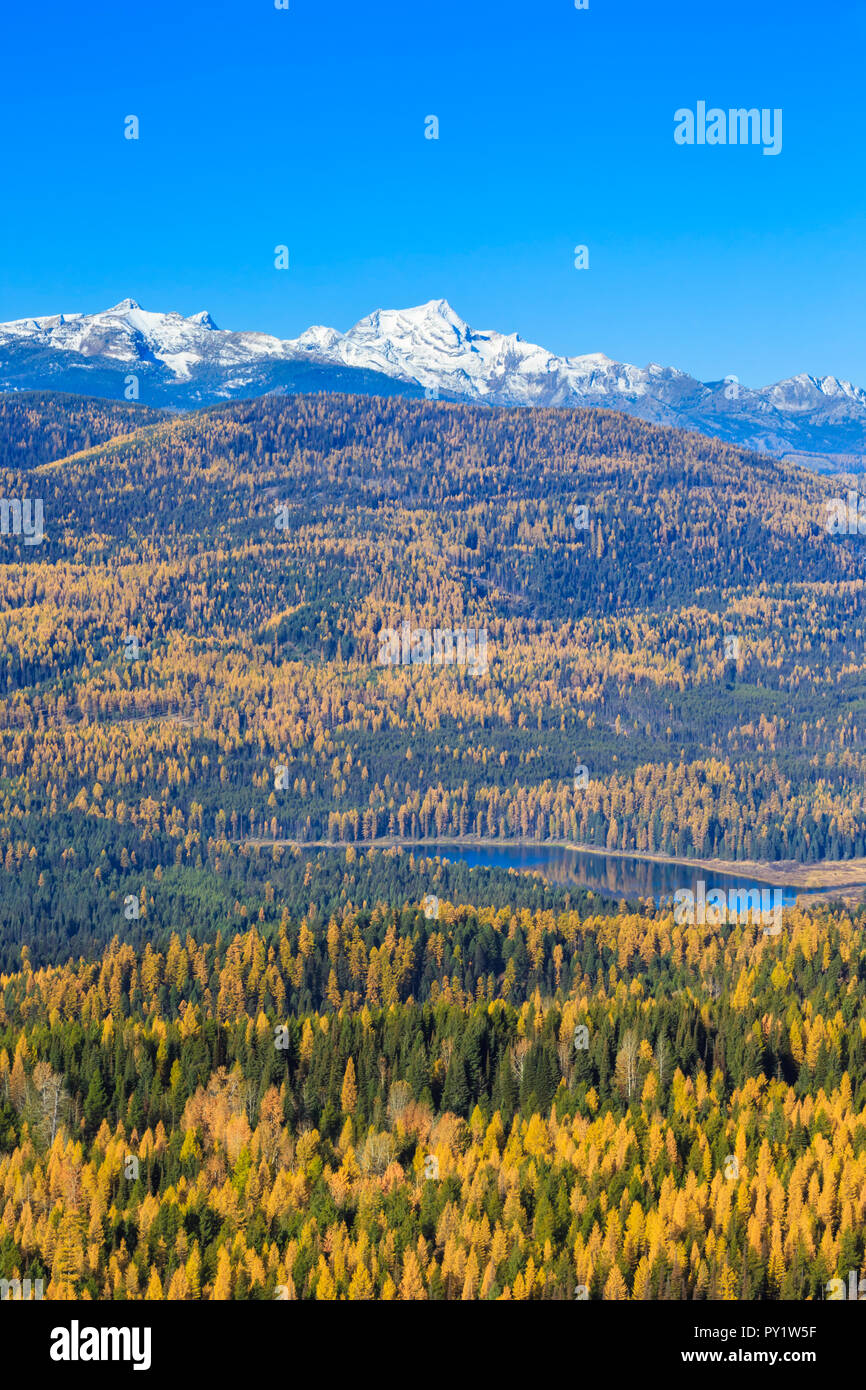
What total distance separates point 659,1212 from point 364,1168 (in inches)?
1428

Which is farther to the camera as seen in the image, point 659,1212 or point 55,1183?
point 55,1183

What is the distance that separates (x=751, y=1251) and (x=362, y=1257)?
38.4 m

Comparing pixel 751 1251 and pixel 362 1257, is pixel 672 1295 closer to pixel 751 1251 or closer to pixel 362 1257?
pixel 751 1251

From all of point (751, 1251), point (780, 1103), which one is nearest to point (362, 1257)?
point (751, 1251)
